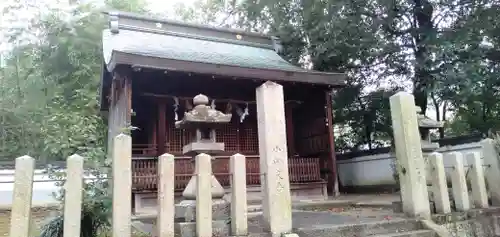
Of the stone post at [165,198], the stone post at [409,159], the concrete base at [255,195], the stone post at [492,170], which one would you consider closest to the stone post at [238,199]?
the stone post at [165,198]

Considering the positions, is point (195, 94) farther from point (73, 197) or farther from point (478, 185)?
point (73, 197)

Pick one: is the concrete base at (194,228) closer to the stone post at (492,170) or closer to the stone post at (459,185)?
the stone post at (459,185)

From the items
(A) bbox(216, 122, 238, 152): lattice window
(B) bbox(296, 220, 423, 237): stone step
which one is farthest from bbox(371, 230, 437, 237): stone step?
(A) bbox(216, 122, 238, 152): lattice window

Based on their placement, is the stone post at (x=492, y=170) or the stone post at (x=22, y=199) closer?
the stone post at (x=22, y=199)

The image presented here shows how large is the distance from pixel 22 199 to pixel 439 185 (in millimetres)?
5273

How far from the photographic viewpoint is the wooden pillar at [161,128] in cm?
1086

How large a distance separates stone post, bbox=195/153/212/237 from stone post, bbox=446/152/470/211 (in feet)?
12.6

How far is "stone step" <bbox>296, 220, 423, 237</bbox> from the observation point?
4723 millimetres

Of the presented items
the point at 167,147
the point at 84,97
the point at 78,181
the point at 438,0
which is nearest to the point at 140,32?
the point at 84,97

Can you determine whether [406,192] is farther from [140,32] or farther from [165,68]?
[140,32]

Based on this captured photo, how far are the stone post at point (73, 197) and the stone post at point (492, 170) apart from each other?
621cm

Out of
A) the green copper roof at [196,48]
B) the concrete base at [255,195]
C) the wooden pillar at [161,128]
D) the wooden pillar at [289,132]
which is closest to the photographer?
the concrete base at [255,195]

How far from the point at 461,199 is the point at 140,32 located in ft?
38.2

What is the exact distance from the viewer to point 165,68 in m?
9.55
